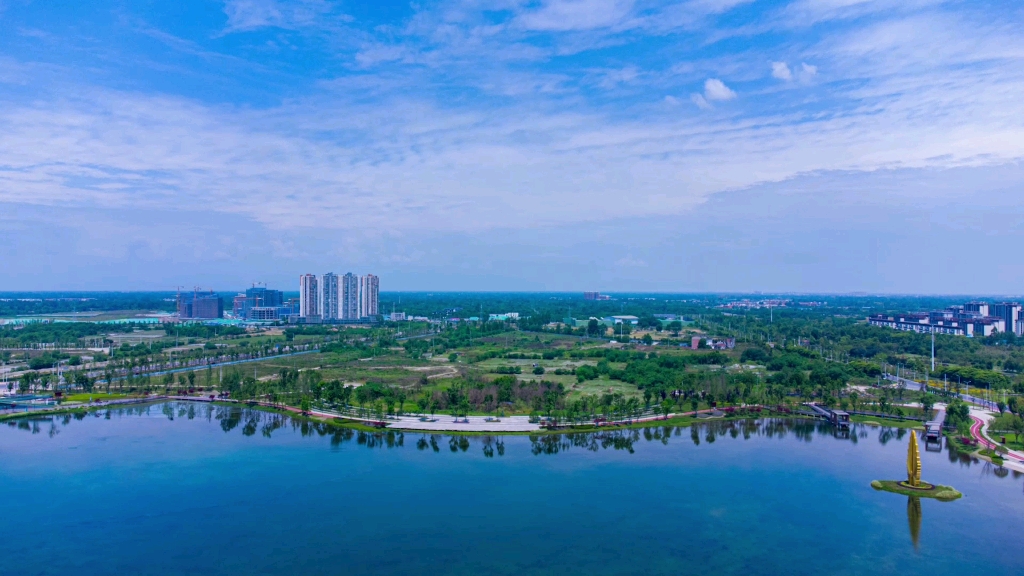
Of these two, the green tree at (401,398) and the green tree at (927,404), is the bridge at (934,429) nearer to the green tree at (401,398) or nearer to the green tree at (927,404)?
the green tree at (927,404)

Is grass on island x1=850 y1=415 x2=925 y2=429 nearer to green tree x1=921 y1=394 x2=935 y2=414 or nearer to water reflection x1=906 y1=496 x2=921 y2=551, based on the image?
green tree x1=921 y1=394 x2=935 y2=414

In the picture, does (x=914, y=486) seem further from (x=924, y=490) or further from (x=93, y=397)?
(x=93, y=397)

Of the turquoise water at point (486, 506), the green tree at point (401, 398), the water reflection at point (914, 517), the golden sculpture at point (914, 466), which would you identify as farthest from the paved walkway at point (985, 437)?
the green tree at point (401, 398)

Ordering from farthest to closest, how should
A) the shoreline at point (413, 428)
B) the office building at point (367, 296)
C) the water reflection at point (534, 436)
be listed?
1. the office building at point (367, 296)
2. the shoreline at point (413, 428)
3. the water reflection at point (534, 436)

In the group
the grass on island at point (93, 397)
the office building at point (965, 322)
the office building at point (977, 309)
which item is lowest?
the grass on island at point (93, 397)

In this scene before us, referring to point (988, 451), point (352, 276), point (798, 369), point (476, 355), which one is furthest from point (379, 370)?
point (352, 276)
